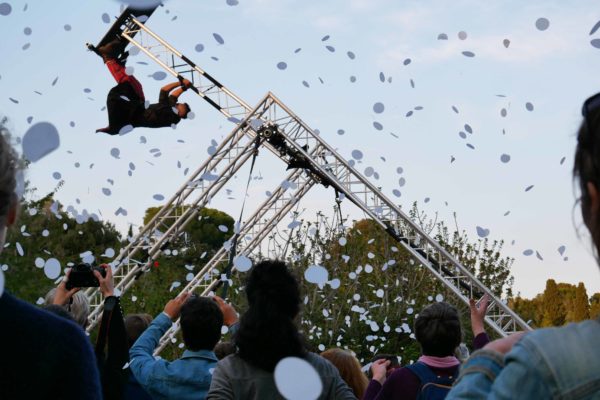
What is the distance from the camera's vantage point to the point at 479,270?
19.9 m

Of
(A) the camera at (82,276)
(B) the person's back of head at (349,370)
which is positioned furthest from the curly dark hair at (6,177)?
(B) the person's back of head at (349,370)

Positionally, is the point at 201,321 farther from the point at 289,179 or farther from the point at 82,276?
the point at 289,179

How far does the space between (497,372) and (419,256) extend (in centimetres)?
1277

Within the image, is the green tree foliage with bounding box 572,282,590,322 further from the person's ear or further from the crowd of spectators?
the person's ear

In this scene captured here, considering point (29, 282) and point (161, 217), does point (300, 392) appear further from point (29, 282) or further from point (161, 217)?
point (29, 282)

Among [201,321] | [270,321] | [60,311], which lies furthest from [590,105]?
[201,321]

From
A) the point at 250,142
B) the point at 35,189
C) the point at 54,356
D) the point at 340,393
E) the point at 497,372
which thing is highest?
the point at 250,142

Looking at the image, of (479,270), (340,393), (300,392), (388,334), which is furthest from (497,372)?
(479,270)

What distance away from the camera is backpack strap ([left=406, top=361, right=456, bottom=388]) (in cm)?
381

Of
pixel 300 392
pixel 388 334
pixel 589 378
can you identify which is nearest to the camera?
pixel 589 378

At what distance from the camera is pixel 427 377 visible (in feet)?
12.6

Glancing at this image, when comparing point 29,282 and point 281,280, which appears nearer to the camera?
point 281,280

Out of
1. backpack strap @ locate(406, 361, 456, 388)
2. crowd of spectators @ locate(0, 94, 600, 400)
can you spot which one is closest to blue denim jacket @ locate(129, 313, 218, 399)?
crowd of spectators @ locate(0, 94, 600, 400)

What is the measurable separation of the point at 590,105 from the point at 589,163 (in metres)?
0.08
